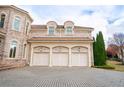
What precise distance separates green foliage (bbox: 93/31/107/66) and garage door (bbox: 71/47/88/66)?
6.62 feet

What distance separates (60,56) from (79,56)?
101 inches

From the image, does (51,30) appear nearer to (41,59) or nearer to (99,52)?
(41,59)

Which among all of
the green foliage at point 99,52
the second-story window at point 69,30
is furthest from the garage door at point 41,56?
the green foliage at point 99,52

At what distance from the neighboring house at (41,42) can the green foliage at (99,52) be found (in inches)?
49.3

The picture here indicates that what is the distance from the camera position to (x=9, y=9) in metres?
13.6

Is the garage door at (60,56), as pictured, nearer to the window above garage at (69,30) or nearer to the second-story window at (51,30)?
the second-story window at (51,30)

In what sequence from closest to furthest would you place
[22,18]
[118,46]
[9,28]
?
1. [9,28]
2. [22,18]
3. [118,46]

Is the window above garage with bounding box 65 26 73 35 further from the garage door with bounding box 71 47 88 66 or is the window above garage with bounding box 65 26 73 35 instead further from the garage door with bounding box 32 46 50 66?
the garage door with bounding box 32 46 50 66

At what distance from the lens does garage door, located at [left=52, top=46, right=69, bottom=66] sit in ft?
51.8

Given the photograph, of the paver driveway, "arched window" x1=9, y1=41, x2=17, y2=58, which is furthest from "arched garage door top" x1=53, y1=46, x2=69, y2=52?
the paver driveway
